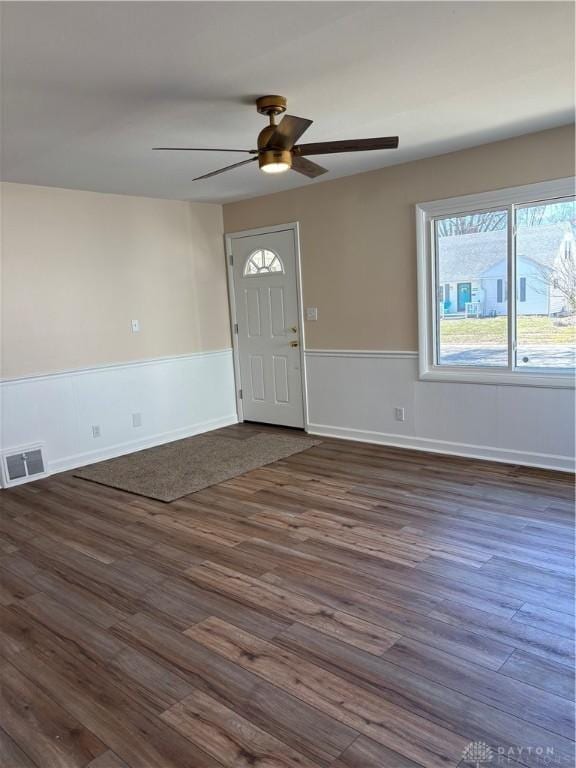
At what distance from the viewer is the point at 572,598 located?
8.03 feet

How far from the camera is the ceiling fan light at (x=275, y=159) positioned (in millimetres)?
2883

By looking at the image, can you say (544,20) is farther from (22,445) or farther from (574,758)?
(22,445)

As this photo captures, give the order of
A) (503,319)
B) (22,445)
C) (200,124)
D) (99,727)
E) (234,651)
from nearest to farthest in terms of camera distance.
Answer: (99,727) < (234,651) < (200,124) < (503,319) < (22,445)

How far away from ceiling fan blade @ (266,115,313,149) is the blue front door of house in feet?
7.03

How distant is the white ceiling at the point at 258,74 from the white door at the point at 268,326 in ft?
5.36

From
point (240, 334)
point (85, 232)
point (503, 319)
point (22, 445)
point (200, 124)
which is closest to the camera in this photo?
point (200, 124)

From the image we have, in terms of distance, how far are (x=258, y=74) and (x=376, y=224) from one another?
2409 millimetres

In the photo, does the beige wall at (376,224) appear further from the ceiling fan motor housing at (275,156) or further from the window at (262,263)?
the ceiling fan motor housing at (275,156)

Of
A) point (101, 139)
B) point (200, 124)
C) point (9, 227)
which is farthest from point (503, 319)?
point (9, 227)

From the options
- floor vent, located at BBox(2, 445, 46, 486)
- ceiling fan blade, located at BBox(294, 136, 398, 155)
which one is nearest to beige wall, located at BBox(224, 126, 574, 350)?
ceiling fan blade, located at BBox(294, 136, 398, 155)

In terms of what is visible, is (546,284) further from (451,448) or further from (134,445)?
(134,445)

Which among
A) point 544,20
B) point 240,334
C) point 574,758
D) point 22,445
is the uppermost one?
point 544,20

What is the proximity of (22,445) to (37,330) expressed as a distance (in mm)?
966

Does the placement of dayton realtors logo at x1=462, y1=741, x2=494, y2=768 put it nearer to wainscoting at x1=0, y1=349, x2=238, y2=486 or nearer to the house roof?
the house roof
